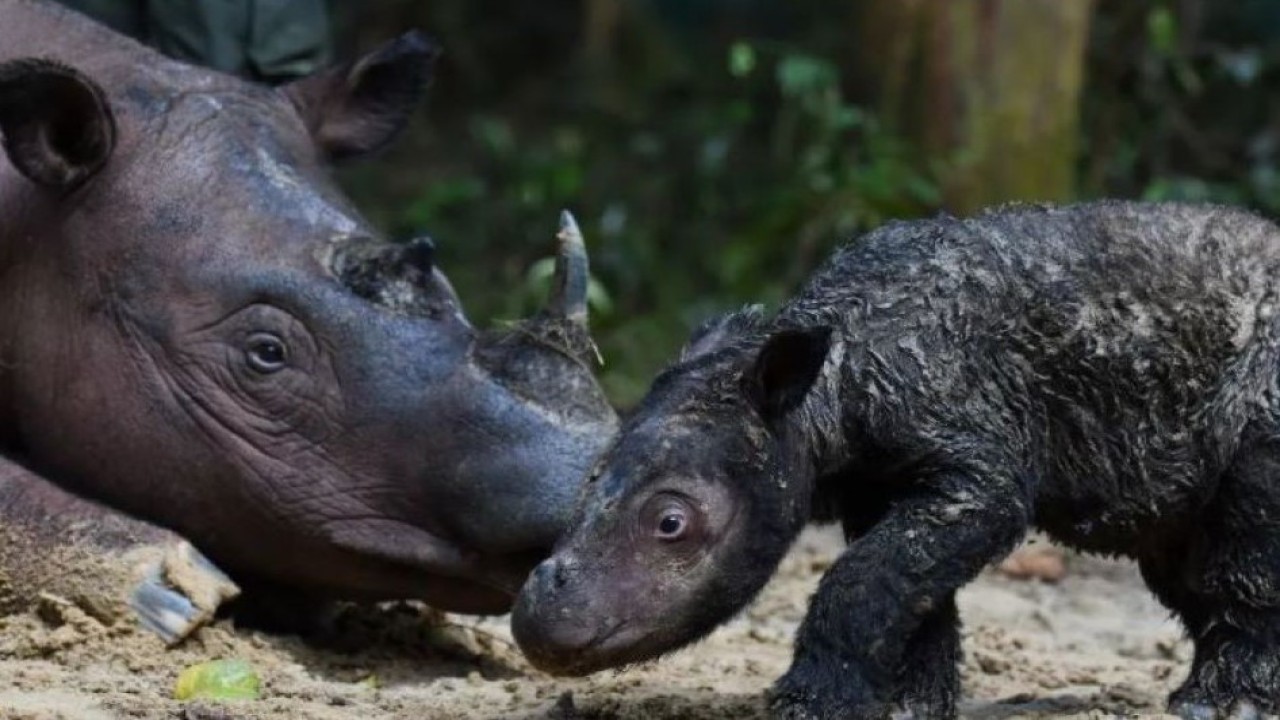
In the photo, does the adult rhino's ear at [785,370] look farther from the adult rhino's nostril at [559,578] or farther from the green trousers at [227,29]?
the green trousers at [227,29]

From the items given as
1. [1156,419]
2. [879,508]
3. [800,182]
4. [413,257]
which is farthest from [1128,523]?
[800,182]

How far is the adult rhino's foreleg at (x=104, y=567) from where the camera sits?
6.01 meters

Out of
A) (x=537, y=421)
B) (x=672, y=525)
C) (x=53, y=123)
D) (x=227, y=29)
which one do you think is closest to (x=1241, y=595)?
(x=672, y=525)

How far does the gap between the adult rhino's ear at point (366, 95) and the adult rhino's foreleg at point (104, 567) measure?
1528mm

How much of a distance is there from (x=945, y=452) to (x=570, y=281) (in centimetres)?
160

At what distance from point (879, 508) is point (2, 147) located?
9.09 ft

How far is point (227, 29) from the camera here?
800cm

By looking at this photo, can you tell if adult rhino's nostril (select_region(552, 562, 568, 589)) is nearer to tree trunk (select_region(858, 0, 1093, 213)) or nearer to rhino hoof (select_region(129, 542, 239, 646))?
rhino hoof (select_region(129, 542, 239, 646))

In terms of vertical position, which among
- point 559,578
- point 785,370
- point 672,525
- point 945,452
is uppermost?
point 785,370

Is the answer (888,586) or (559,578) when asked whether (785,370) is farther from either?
(559,578)

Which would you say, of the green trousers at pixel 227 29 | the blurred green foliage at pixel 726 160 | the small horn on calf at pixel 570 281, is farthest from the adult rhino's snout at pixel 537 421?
the blurred green foliage at pixel 726 160

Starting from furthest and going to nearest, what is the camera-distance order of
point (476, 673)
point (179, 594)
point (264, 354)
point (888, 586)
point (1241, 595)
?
point (264, 354), point (476, 673), point (179, 594), point (1241, 595), point (888, 586)

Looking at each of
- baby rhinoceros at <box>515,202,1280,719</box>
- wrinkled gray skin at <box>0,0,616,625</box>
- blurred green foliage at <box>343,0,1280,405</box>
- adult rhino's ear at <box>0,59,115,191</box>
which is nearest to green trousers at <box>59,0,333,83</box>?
wrinkled gray skin at <box>0,0,616,625</box>

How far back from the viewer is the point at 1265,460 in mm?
5281
